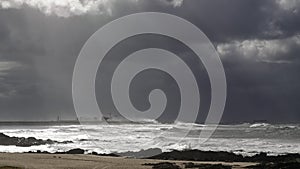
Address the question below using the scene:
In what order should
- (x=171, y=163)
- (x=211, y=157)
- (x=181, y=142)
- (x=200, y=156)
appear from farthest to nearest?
1. (x=181, y=142)
2. (x=200, y=156)
3. (x=211, y=157)
4. (x=171, y=163)

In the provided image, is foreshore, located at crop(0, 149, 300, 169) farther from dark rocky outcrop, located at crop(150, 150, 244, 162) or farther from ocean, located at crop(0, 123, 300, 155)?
ocean, located at crop(0, 123, 300, 155)

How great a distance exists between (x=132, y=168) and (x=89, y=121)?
157 meters

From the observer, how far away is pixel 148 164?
2681 cm

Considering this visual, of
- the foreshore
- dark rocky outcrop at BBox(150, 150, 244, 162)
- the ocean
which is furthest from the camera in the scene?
the ocean

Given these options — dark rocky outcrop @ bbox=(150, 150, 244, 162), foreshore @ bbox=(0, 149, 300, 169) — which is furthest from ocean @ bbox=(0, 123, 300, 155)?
foreshore @ bbox=(0, 149, 300, 169)

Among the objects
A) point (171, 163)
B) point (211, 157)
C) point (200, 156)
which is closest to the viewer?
point (171, 163)

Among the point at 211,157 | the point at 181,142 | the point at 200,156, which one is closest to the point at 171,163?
the point at 211,157

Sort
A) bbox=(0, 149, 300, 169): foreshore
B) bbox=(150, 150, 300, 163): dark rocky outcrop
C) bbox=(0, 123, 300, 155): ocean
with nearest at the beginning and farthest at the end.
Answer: bbox=(0, 149, 300, 169): foreshore → bbox=(150, 150, 300, 163): dark rocky outcrop → bbox=(0, 123, 300, 155): ocean

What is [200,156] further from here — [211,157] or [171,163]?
[171,163]

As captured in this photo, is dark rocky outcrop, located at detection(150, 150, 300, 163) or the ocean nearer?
dark rocky outcrop, located at detection(150, 150, 300, 163)

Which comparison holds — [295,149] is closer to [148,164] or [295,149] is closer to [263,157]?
[263,157]

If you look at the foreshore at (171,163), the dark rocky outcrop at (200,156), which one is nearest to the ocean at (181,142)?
the dark rocky outcrop at (200,156)

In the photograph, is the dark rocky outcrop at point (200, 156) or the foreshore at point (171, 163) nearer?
the foreshore at point (171, 163)

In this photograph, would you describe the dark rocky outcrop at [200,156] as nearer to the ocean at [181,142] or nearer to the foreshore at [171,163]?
the foreshore at [171,163]
